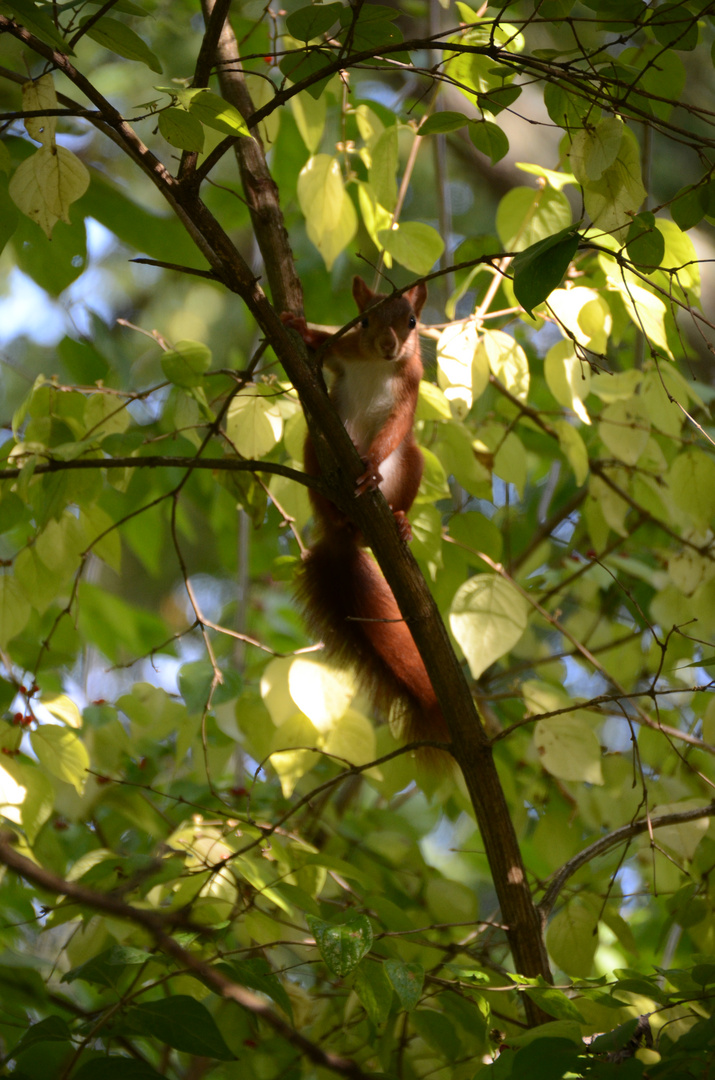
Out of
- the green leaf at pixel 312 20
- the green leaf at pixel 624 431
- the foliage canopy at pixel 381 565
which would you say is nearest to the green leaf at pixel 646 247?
the foliage canopy at pixel 381 565

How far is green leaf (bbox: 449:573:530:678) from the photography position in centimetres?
121

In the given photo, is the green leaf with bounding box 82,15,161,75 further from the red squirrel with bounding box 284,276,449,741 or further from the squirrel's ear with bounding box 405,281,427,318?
the squirrel's ear with bounding box 405,281,427,318

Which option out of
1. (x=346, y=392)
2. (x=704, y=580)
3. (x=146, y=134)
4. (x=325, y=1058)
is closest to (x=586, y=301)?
(x=704, y=580)

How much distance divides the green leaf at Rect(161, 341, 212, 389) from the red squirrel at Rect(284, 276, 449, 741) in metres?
0.13

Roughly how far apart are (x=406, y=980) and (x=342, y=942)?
0.26 feet

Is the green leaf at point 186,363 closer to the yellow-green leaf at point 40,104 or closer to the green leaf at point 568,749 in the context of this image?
the yellow-green leaf at point 40,104

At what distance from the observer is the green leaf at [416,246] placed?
52.7 inches

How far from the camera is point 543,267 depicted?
79 cm

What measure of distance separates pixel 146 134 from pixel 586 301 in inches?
108

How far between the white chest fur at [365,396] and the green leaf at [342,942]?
3.96ft

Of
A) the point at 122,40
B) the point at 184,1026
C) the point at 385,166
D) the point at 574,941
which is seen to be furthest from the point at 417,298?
the point at 184,1026

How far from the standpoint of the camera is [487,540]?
1.54 meters

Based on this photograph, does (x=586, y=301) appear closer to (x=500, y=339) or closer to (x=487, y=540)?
(x=500, y=339)

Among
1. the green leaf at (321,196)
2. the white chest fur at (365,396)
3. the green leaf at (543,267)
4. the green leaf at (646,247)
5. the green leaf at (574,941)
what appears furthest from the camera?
the white chest fur at (365,396)
